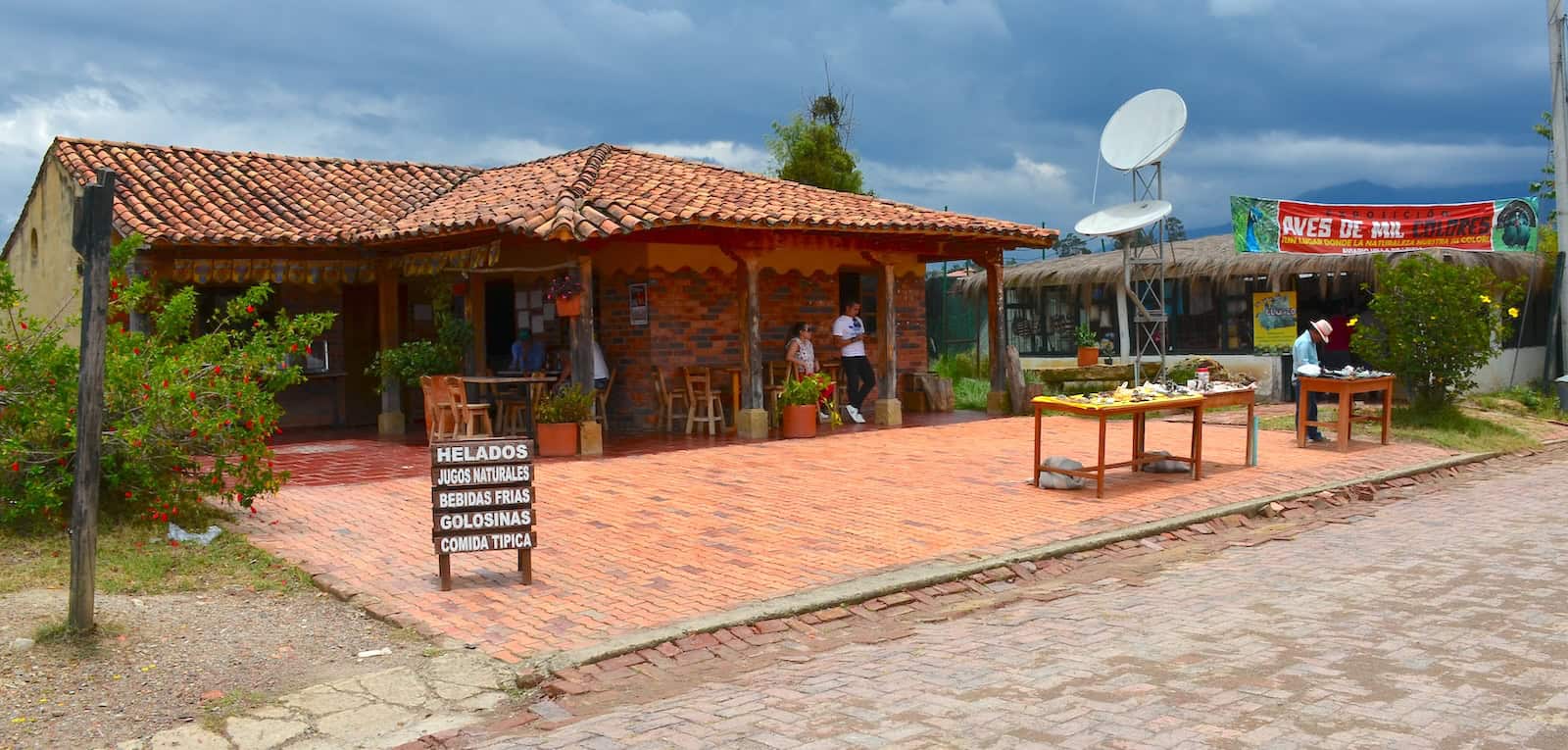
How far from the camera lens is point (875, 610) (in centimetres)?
654

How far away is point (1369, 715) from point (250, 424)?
6829 millimetres

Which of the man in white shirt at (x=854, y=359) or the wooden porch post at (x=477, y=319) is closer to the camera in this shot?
the wooden porch post at (x=477, y=319)

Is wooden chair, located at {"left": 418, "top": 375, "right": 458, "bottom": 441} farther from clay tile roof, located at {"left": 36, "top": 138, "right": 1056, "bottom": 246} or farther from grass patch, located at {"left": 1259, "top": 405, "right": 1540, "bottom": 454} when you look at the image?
grass patch, located at {"left": 1259, "top": 405, "right": 1540, "bottom": 454}

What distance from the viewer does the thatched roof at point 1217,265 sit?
1980cm

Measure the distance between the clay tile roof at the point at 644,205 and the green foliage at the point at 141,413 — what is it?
418 cm

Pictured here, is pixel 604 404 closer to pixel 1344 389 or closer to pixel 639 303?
pixel 639 303

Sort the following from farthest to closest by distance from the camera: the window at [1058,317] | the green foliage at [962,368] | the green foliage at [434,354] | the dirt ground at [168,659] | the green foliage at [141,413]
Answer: the window at [1058,317], the green foliage at [962,368], the green foliage at [434,354], the green foliage at [141,413], the dirt ground at [168,659]

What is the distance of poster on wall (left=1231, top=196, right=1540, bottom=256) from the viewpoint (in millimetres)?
20766

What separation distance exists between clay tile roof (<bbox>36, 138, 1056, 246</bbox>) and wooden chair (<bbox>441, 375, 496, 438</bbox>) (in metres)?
1.69

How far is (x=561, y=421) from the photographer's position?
1266cm

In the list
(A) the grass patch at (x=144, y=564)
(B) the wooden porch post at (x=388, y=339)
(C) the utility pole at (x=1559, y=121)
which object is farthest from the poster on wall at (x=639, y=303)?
(C) the utility pole at (x=1559, y=121)

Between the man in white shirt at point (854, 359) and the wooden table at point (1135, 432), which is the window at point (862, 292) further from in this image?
the wooden table at point (1135, 432)

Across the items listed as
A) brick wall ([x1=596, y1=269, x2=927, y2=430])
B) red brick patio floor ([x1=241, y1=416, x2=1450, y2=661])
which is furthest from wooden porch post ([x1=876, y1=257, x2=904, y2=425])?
red brick patio floor ([x1=241, y1=416, x2=1450, y2=661])

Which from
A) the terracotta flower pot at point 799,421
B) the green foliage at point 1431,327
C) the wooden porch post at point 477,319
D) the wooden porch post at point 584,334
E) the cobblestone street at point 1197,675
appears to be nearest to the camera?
the cobblestone street at point 1197,675
